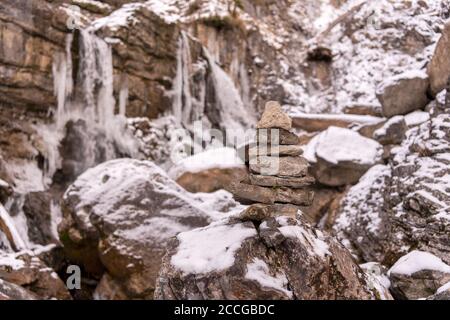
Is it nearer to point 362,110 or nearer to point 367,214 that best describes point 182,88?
point 362,110

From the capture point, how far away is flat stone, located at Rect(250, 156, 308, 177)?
5.18 metres

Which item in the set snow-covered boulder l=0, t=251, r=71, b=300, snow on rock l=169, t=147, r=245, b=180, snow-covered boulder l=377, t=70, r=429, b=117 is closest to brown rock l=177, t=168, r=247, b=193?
snow on rock l=169, t=147, r=245, b=180

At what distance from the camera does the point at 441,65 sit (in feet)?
36.6

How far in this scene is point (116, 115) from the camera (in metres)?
16.0

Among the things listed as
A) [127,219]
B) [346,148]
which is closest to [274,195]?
[127,219]

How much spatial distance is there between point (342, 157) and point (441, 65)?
3.24m

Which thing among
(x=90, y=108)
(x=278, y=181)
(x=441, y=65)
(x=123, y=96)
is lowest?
(x=278, y=181)

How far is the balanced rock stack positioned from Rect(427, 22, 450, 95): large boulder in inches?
291

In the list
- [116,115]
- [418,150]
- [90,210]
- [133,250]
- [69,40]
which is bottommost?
[133,250]

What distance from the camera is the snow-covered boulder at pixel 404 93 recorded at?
38.5 feet
